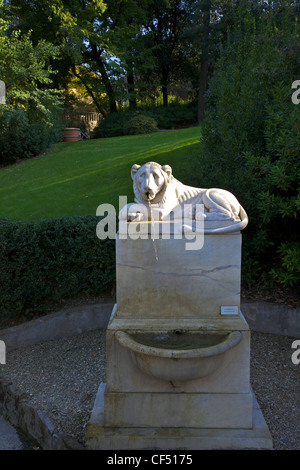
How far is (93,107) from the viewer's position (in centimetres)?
2591

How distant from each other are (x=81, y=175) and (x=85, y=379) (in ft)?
26.1

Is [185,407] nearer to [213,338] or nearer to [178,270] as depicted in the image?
[213,338]

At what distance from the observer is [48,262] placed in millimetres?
5473

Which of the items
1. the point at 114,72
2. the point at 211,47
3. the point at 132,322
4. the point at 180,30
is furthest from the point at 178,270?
the point at 180,30

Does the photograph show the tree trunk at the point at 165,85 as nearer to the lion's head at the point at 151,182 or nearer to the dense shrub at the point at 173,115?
the dense shrub at the point at 173,115

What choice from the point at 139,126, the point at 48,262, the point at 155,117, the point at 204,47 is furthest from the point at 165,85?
the point at 48,262

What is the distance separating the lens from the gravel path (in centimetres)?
353

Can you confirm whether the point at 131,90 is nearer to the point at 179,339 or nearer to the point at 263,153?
the point at 263,153

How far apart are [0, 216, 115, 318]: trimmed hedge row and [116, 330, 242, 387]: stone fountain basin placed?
2553mm

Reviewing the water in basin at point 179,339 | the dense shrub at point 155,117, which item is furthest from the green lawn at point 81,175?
the dense shrub at point 155,117

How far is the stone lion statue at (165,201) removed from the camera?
3.18 m

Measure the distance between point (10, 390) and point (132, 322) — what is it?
1.90 meters

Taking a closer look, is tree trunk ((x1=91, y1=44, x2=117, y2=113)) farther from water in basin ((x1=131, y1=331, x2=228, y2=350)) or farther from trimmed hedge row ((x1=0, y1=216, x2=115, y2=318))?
water in basin ((x1=131, y1=331, x2=228, y2=350))

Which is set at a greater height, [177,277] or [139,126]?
[139,126]
